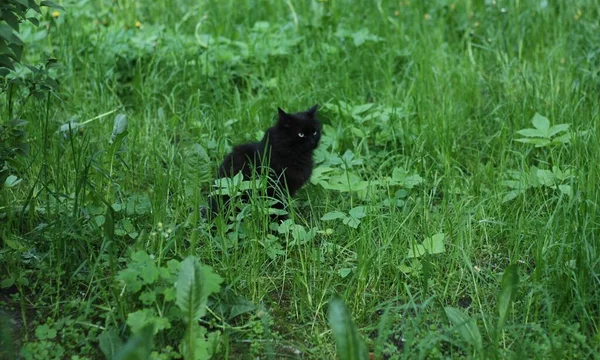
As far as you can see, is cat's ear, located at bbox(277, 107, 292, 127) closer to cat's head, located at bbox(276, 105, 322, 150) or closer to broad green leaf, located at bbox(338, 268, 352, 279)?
cat's head, located at bbox(276, 105, 322, 150)

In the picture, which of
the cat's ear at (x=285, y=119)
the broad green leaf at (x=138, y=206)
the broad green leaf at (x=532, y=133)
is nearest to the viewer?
the broad green leaf at (x=138, y=206)

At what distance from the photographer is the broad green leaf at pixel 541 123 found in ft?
12.6

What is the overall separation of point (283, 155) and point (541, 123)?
136cm

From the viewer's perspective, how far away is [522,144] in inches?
161

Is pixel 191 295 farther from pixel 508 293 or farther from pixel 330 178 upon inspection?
pixel 330 178

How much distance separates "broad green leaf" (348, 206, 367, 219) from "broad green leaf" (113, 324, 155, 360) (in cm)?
128

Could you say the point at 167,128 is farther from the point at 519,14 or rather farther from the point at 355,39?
the point at 519,14

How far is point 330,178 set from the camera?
3707 mm

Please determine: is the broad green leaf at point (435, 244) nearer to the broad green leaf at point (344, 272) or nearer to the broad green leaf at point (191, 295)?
the broad green leaf at point (344, 272)

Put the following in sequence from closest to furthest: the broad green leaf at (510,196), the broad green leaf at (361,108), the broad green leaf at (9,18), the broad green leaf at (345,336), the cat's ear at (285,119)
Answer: the broad green leaf at (345,336)
the broad green leaf at (9,18)
the broad green leaf at (510,196)
the cat's ear at (285,119)
the broad green leaf at (361,108)

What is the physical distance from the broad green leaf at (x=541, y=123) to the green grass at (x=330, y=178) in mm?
94

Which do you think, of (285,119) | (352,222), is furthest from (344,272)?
(285,119)

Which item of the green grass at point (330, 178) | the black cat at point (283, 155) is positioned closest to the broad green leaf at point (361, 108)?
the green grass at point (330, 178)

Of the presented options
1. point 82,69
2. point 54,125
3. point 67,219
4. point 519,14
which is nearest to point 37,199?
point 67,219
